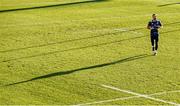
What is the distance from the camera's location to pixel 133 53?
2808 centimetres

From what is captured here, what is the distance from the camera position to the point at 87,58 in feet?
88.1

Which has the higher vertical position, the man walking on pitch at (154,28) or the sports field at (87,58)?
the man walking on pitch at (154,28)

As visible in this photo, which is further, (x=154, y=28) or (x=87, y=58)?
(x=154, y=28)

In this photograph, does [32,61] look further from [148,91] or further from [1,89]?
[148,91]

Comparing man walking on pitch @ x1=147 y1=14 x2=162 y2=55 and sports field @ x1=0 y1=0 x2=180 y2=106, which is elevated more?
man walking on pitch @ x1=147 y1=14 x2=162 y2=55

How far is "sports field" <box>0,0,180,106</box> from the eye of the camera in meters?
20.4

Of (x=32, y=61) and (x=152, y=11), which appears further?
(x=152, y=11)

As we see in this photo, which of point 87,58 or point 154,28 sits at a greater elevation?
point 154,28

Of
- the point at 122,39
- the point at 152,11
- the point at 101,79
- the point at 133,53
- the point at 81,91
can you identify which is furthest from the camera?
the point at 152,11

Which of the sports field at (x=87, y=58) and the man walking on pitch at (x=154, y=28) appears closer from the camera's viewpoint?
the sports field at (x=87, y=58)

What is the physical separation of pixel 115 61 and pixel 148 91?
219 inches

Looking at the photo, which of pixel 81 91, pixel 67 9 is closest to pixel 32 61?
pixel 81 91

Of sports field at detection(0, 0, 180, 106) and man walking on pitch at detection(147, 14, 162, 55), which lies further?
man walking on pitch at detection(147, 14, 162, 55)

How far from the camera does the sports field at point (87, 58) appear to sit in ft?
66.8
